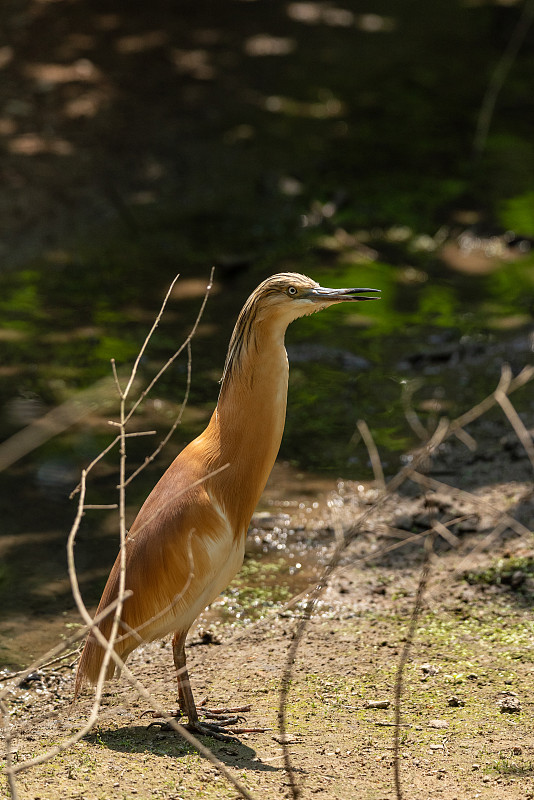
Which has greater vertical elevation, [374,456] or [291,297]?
[291,297]

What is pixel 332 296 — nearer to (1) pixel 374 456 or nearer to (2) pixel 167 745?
(1) pixel 374 456

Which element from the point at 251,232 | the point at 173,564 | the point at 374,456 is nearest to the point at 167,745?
the point at 173,564

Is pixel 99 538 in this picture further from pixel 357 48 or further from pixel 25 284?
pixel 357 48

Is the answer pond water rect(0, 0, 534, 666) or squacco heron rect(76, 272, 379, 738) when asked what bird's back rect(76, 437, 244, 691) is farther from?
pond water rect(0, 0, 534, 666)

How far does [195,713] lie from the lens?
4082mm

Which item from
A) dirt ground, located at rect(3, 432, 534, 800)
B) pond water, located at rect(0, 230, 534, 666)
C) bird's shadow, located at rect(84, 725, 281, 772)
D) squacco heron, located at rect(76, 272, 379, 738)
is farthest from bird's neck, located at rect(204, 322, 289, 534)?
pond water, located at rect(0, 230, 534, 666)

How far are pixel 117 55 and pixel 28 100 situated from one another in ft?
4.30

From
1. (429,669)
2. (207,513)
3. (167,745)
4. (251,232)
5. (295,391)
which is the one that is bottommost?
(295,391)

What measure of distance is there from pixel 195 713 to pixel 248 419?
1.22 metres

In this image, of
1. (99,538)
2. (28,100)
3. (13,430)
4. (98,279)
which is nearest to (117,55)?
(28,100)

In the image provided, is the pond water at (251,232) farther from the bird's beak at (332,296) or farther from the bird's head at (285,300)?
the bird's beak at (332,296)

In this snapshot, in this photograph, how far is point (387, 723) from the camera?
4070mm

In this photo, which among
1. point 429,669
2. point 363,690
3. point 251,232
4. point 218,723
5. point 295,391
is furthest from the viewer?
point 251,232

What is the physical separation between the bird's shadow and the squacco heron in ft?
0.36
